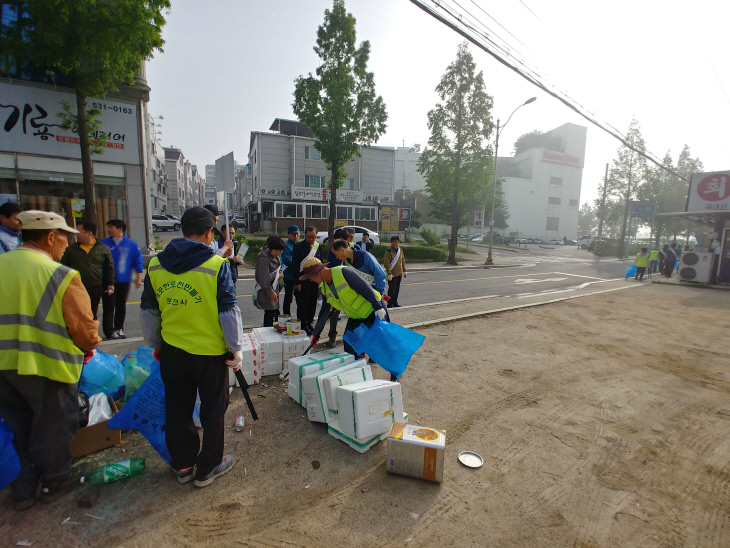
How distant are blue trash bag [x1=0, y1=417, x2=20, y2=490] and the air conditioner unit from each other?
23.6m

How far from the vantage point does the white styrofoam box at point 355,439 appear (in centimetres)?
322

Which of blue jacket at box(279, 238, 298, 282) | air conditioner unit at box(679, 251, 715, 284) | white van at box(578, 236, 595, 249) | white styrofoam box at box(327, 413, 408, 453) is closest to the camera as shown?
white styrofoam box at box(327, 413, 408, 453)

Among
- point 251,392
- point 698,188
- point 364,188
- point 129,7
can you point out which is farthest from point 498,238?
point 251,392

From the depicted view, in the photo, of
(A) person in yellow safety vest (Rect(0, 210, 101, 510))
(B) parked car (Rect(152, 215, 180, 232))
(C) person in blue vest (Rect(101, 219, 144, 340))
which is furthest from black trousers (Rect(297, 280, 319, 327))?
(B) parked car (Rect(152, 215, 180, 232))

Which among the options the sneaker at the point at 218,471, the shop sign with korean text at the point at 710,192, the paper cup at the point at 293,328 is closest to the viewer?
the sneaker at the point at 218,471

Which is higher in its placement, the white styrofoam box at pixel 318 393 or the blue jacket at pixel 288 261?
the blue jacket at pixel 288 261

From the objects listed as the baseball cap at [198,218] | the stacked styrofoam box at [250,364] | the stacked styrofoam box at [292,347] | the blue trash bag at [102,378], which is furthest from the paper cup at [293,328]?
the baseball cap at [198,218]

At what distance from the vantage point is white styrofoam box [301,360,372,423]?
3516 millimetres

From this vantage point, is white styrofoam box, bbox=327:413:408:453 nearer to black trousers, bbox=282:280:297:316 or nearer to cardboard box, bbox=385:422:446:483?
cardboard box, bbox=385:422:446:483

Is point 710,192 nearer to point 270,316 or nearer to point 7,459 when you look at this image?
point 270,316

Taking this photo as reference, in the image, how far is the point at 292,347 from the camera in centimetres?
475

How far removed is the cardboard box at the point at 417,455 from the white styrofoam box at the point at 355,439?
332 millimetres

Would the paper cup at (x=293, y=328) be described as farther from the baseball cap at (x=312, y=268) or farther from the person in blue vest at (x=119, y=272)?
the person in blue vest at (x=119, y=272)

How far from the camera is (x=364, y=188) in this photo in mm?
37906
